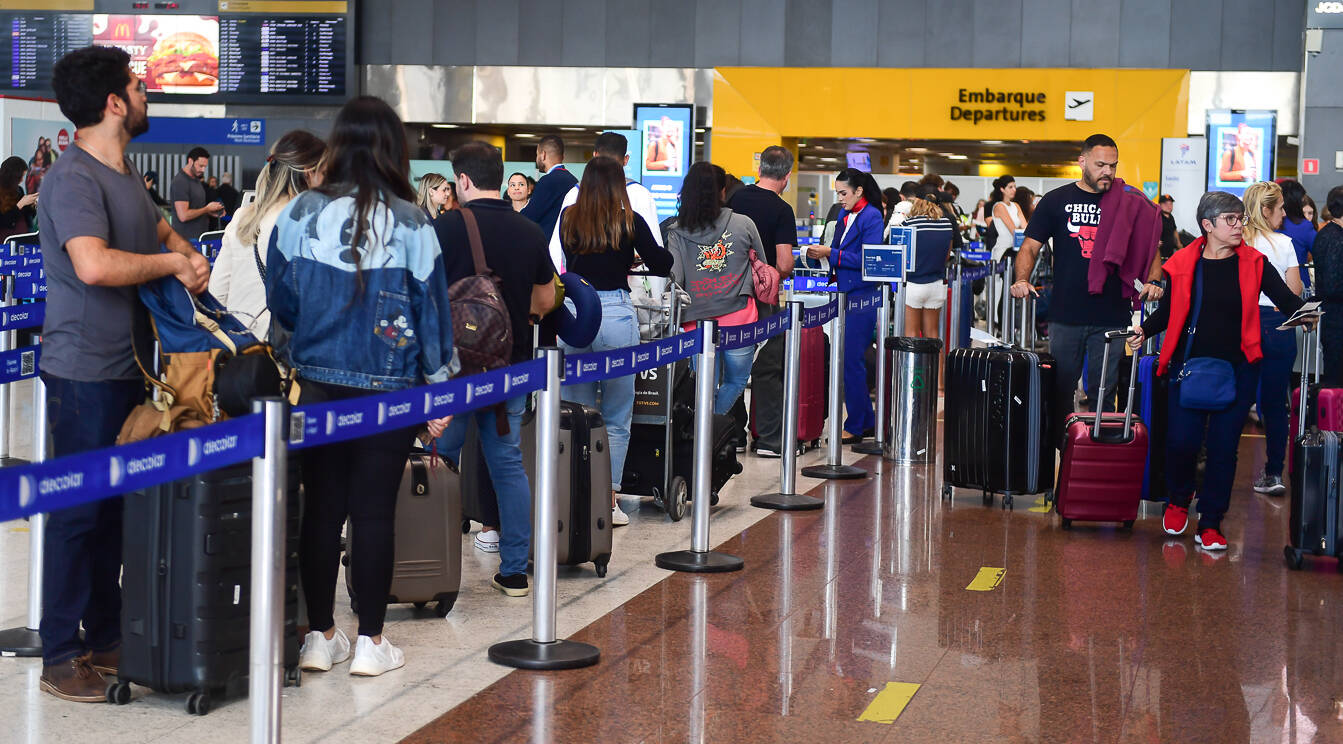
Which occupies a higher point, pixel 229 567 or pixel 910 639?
pixel 229 567

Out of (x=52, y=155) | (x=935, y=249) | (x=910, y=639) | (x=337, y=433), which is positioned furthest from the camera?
(x=52, y=155)

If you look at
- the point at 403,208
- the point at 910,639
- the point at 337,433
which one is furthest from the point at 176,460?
the point at 910,639

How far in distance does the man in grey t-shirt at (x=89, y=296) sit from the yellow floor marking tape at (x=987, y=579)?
3.11 metres

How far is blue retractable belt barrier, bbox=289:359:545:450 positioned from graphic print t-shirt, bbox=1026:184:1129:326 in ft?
12.4

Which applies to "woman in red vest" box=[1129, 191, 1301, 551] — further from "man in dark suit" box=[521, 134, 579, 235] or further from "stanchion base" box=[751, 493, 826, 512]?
"man in dark suit" box=[521, 134, 579, 235]

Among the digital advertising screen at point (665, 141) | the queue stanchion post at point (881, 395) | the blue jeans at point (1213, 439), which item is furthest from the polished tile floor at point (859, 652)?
the digital advertising screen at point (665, 141)

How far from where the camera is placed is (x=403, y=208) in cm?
404

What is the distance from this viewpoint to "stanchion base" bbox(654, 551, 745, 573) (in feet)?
19.0

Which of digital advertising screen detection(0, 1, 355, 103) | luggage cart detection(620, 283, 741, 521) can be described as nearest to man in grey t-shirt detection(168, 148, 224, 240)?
luggage cart detection(620, 283, 741, 521)

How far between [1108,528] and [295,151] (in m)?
4.15

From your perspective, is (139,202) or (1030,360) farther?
(1030,360)

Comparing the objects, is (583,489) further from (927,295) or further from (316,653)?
(927,295)

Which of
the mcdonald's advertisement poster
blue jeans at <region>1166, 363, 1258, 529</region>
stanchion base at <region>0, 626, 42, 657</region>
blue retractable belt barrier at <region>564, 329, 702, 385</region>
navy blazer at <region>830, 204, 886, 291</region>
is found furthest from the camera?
the mcdonald's advertisement poster

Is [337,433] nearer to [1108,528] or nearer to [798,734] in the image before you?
[798,734]
